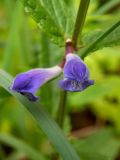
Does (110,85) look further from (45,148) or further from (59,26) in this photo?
(59,26)

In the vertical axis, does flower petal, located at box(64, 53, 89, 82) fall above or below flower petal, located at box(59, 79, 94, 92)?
above

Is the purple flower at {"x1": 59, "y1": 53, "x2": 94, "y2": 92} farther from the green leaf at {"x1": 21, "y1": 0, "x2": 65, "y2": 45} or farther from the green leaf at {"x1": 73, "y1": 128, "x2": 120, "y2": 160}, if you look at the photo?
the green leaf at {"x1": 73, "y1": 128, "x2": 120, "y2": 160}

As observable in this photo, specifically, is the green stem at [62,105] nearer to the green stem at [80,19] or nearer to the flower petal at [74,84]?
the green stem at [80,19]

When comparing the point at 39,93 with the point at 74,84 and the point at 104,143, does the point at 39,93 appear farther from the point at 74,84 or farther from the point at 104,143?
the point at 74,84

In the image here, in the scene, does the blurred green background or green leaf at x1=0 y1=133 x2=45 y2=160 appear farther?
the blurred green background

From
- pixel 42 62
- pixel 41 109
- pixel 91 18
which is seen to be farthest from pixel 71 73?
pixel 91 18

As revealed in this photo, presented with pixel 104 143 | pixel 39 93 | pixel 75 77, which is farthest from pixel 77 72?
pixel 104 143

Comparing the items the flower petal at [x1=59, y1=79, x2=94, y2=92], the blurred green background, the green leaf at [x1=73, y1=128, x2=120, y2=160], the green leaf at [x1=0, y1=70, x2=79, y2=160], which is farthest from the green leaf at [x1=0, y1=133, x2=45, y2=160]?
the flower petal at [x1=59, y1=79, x2=94, y2=92]
